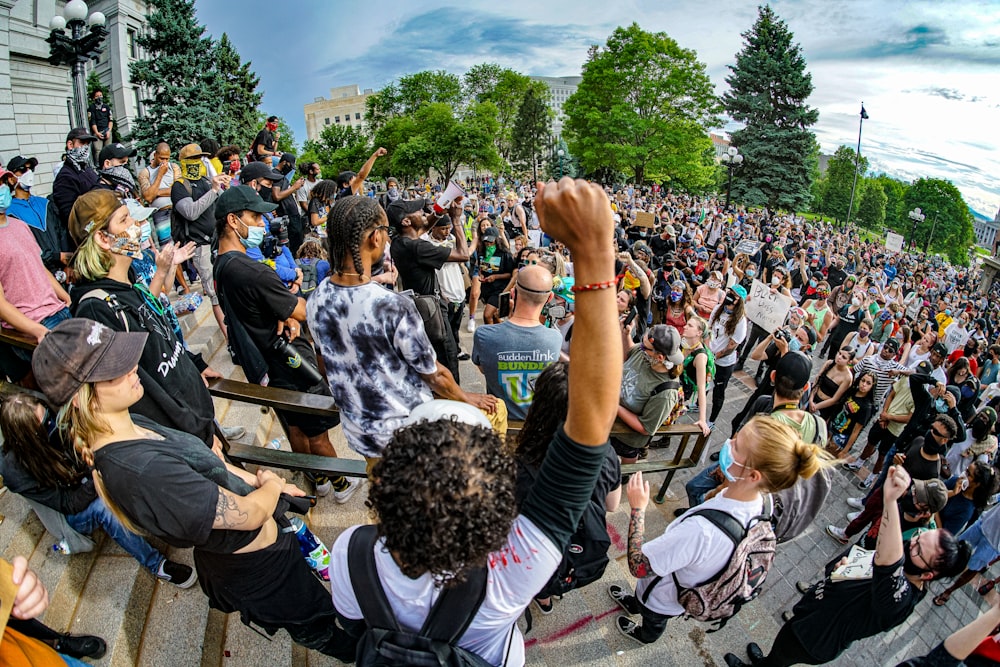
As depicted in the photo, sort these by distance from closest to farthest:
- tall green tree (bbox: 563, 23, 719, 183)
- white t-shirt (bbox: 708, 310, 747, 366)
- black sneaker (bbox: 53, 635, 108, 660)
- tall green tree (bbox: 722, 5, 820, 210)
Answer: black sneaker (bbox: 53, 635, 108, 660), white t-shirt (bbox: 708, 310, 747, 366), tall green tree (bbox: 722, 5, 820, 210), tall green tree (bbox: 563, 23, 719, 183)

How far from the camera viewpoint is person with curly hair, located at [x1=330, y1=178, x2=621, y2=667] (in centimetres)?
106

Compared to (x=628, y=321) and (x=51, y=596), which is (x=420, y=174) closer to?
(x=628, y=321)

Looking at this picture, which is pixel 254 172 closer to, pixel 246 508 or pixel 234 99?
pixel 246 508

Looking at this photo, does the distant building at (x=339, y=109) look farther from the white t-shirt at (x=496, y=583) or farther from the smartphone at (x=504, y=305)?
the white t-shirt at (x=496, y=583)

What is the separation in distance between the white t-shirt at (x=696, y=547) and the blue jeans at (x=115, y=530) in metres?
2.69

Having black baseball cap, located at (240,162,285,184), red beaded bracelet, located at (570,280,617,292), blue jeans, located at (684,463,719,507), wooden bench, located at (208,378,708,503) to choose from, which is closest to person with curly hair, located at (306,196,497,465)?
wooden bench, located at (208,378,708,503)

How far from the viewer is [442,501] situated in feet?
3.84

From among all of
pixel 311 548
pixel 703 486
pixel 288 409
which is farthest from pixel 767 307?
pixel 311 548

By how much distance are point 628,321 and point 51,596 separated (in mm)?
6193

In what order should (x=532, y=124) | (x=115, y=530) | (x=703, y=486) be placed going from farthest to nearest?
(x=532, y=124)
(x=703, y=486)
(x=115, y=530)

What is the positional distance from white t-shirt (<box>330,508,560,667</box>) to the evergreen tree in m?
22.0

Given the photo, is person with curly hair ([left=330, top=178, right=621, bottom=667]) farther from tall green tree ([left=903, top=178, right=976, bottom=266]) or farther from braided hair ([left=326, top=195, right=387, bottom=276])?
tall green tree ([left=903, top=178, right=976, bottom=266])

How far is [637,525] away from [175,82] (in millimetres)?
24195

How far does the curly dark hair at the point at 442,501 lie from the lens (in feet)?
3.83
